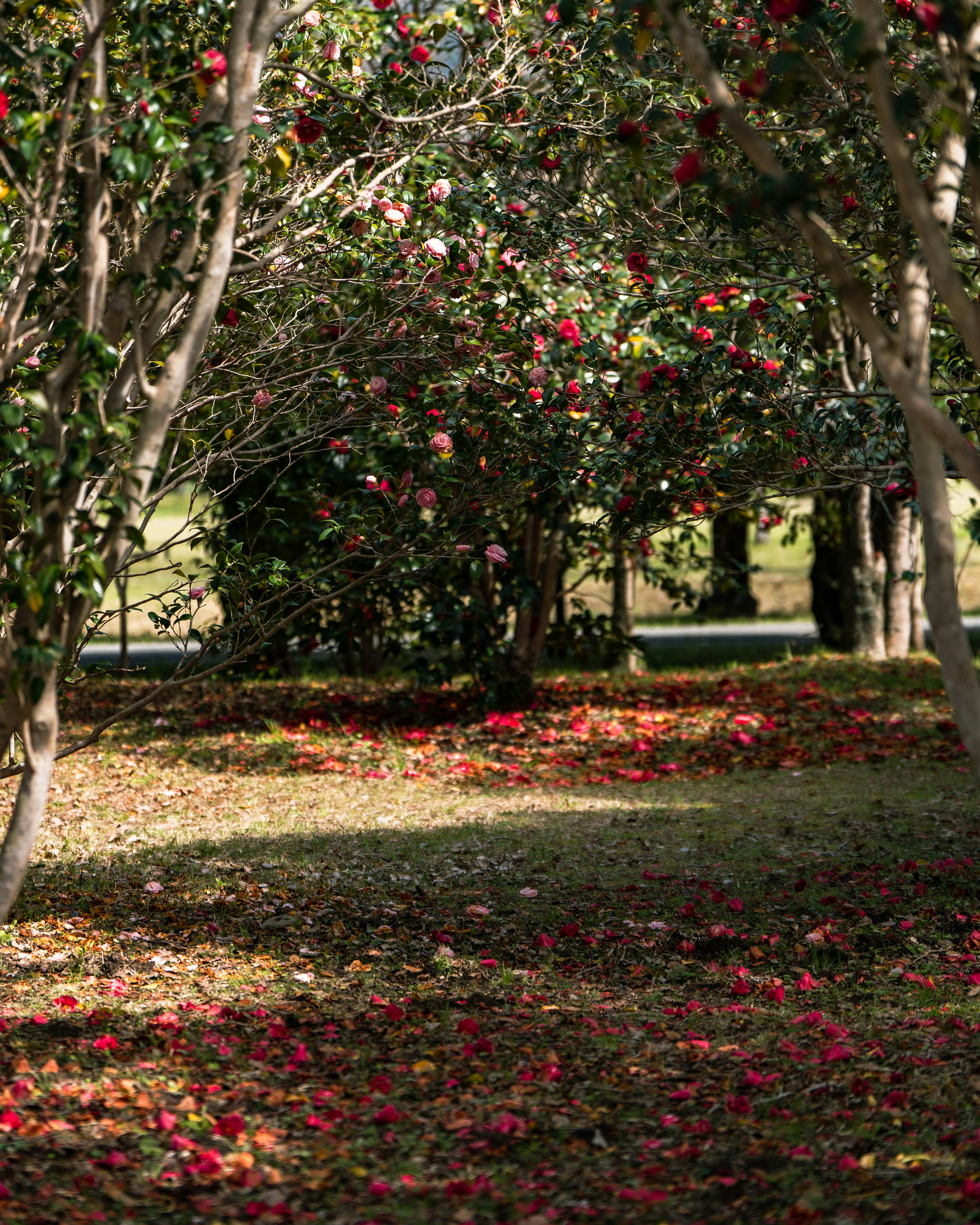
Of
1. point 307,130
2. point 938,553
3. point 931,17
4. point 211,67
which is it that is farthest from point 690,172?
point 307,130

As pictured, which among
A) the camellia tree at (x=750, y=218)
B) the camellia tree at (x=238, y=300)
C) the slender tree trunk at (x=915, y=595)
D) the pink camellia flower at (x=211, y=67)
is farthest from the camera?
the slender tree trunk at (x=915, y=595)

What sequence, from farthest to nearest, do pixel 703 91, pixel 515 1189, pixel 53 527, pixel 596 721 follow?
pixel 596 721, pixel 703 91, pixel 53 527, pixel 515 1189

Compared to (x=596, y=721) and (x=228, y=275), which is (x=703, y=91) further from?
(x=596, y=721)

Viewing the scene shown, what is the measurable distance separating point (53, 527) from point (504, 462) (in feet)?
10.6

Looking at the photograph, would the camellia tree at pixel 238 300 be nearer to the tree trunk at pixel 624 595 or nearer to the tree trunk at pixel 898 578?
the tree trunk at pixel 624 595

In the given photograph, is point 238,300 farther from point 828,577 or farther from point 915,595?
point 915,595

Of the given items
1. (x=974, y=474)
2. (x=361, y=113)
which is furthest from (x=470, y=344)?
(x=974, y=474)

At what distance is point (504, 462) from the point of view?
6.77m

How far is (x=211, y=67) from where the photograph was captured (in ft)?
13.8

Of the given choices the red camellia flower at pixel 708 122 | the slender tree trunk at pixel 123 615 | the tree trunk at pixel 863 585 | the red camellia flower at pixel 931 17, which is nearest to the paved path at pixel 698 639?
the tree trunk at pixel 863 585

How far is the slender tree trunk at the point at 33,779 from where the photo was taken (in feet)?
13.8

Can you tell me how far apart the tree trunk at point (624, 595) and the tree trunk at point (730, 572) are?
2.65 ft

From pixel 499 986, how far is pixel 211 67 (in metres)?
3.79

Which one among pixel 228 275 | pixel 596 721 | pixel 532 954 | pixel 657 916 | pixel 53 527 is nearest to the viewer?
pixel 53 527
